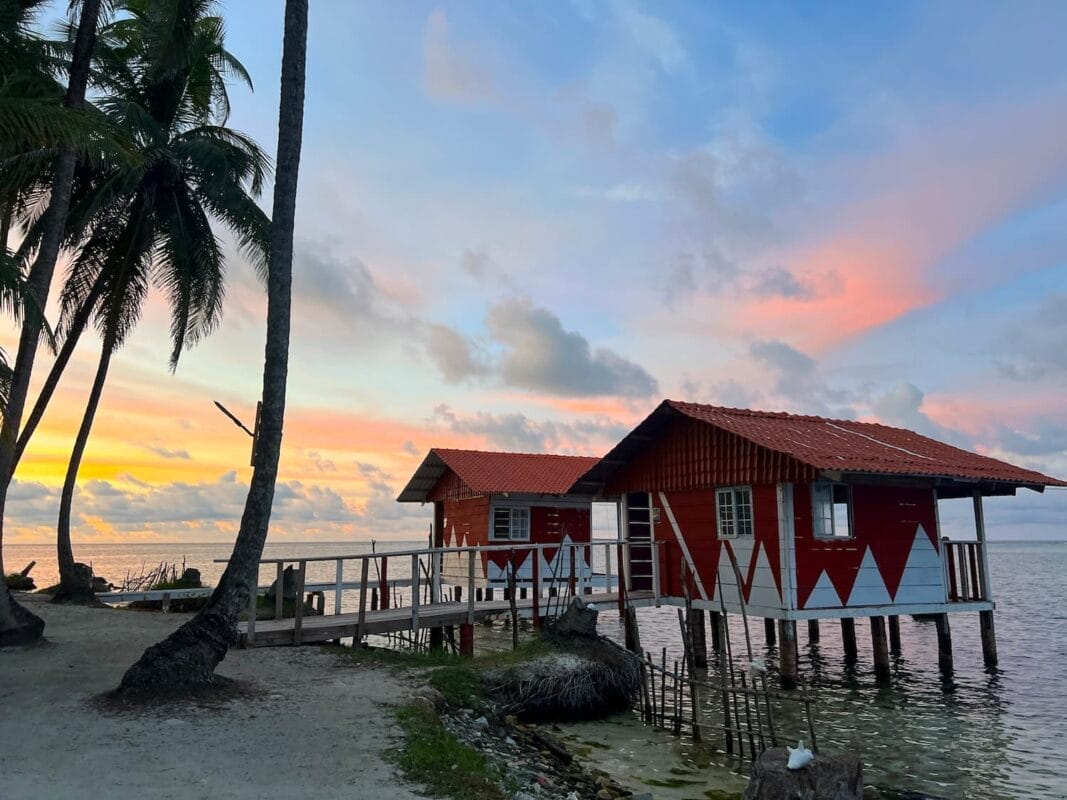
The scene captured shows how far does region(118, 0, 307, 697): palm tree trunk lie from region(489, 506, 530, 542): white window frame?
1484 cm

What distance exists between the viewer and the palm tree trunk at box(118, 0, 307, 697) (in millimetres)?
10242

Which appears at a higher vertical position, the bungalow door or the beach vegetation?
the bungalow door

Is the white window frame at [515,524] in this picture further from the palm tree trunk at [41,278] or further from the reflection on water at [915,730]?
the palm tree trunk at [41,278]

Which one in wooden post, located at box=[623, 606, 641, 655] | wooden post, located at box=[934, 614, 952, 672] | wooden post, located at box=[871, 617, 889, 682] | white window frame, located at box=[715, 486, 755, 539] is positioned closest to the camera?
white window frame, located at box=[715, 486, 755, 539]

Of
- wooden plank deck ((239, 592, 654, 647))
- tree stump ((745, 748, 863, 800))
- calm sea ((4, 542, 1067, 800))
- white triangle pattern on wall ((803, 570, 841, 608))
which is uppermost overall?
white triangle pattern on wall ((803, 570, 841, 608))

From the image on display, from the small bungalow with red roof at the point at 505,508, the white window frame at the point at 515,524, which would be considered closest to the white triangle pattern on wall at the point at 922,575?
the small bungalow with red roof at the point at 505,508

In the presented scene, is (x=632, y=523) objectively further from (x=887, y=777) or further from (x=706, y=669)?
(x=887, y=777)

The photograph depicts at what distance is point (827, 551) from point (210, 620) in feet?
36.8

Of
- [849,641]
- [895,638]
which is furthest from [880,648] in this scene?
[895,638]

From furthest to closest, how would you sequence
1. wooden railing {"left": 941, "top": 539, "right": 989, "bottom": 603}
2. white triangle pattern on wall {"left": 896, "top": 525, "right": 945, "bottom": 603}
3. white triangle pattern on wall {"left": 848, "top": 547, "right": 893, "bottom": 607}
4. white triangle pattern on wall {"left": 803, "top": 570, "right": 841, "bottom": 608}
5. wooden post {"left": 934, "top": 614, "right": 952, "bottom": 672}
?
wooden post {"left": 934, "top": 614, "right": 952, "bottom": 672}, wooden railing {"left": 941, "top": 539, "right": 989, "bottom": 603}, white triangle pattern on wall {"left": 896, "top": 525, "right": 945, "bottom": 603}, white triangle pattern on wall {"left": 848, "top": 547, "right": 893, "bottom": 607}, white triangle pattern on wall {"left": 803, "top": 570, "right": 841, "bottom": 608}

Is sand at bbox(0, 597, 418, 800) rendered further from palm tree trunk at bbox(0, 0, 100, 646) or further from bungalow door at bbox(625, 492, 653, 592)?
bungalow door at bbox(625, 492, 653, 592)

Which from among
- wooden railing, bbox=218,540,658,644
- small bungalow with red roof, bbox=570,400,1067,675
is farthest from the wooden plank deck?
small bungalow with red roof, bbox=570,400,1067,675

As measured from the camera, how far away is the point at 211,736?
862cm

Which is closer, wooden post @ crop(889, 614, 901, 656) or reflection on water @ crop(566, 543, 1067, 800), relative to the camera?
reflection on water @ crop(566, 543, 1067, 800)
